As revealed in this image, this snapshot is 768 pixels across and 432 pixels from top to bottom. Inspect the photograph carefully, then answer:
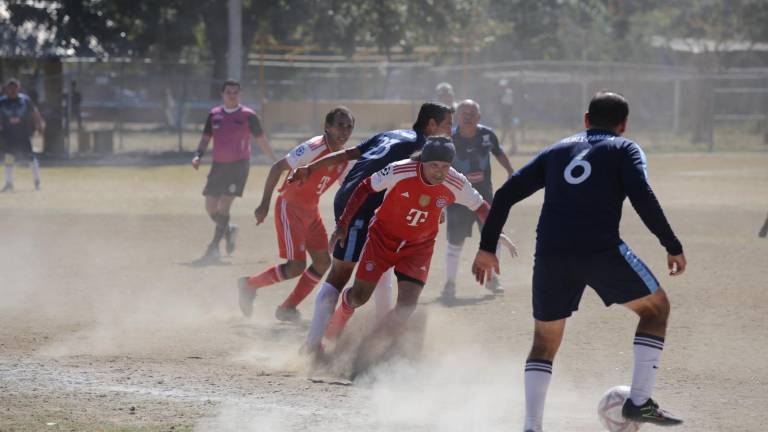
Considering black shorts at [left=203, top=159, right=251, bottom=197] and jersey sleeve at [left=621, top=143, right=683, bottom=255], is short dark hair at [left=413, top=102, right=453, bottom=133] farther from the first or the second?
black shorts at [left=203, top=159, right=251, bottom=197]

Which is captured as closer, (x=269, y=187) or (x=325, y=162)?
(x=325, y=162)

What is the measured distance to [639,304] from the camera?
5.79 meters

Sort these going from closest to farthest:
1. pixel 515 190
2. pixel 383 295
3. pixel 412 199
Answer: pixel 515 190, pixel 412 199, pixel 383 295

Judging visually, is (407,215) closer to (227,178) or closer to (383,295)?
(383,295)

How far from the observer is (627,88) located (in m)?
39.9

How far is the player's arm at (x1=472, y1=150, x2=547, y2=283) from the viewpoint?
19.3 feet

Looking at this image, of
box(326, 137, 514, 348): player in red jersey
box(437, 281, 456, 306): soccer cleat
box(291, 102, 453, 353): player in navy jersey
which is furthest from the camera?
box(437, 281, 456, 306): soccer cleat

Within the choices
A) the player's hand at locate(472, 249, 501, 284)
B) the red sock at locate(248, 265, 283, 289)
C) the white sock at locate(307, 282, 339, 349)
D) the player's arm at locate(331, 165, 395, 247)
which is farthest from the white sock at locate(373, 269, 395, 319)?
the player's hand at locate(472, 249, 501, 284)

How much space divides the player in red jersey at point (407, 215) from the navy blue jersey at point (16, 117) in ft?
52.7

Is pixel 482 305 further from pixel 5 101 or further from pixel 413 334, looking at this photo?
pixel 5 101

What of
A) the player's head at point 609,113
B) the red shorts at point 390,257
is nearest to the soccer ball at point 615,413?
the player's head at point 609,113

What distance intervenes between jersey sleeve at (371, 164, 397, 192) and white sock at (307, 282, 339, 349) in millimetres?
1010

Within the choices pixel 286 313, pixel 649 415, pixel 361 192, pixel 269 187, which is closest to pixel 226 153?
pixel 286 313

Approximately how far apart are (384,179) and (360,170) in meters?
0.64
